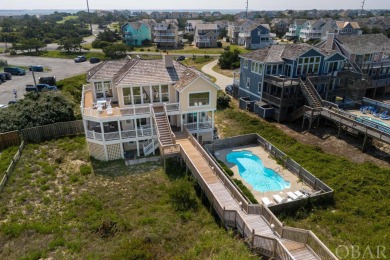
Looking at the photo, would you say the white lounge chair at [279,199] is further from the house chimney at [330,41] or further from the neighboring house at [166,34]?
the neighboring house at [166,34]

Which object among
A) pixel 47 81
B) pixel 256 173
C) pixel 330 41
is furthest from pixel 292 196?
pixel 47 81

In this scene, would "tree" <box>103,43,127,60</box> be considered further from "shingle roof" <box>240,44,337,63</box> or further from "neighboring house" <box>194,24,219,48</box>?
"shingle roof" <box>240,44,337,63</box>

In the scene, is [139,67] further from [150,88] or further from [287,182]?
[287,182]

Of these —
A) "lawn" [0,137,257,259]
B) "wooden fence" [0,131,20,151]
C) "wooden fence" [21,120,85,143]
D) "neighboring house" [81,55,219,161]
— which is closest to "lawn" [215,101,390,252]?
"lawn" [0,137,257,259]

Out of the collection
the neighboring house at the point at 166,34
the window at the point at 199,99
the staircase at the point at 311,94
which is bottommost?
the staircase at the point at 311,94

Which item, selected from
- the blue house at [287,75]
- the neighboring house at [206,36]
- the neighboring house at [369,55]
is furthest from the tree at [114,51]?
the neighboring house at [369,55]
